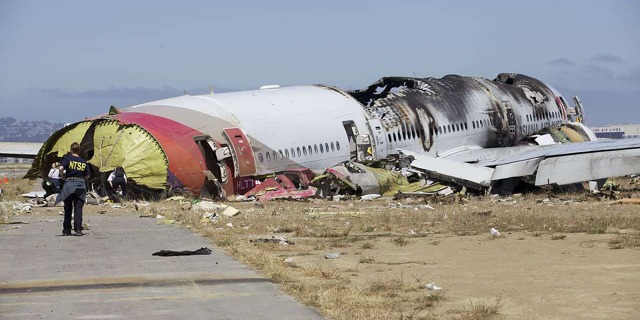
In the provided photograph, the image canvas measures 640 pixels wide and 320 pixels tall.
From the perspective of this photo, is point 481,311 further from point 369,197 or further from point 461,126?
point 461,126

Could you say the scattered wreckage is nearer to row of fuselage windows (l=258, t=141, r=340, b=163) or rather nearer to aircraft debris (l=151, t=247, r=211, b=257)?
row of fuselage windows (l=258, t=141, r=340, b=163)

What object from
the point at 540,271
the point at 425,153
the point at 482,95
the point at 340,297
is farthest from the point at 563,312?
the point at 482,95

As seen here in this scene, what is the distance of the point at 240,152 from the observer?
125ft

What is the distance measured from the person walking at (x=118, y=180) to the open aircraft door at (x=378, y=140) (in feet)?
32.6

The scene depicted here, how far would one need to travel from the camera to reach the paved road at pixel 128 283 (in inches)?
501

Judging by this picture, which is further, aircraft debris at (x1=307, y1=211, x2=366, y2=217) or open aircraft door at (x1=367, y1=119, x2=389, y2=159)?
open aircraft door at (x1=367, y1=119, x2=389, y2=159)

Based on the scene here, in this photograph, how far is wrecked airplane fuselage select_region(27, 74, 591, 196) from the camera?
37406 millimetres

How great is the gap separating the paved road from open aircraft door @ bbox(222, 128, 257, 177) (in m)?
14.9

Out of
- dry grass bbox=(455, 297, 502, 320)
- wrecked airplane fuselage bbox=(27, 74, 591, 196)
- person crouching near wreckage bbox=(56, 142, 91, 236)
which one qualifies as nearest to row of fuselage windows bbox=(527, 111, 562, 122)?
wrecked airplane fuselage bbox=(27, 74, 591, 196)

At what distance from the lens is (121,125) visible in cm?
3822

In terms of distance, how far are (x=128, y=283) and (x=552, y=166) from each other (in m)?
24.2

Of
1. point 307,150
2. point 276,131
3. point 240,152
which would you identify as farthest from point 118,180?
point 307,150

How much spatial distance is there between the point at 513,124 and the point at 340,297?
37.1 meters

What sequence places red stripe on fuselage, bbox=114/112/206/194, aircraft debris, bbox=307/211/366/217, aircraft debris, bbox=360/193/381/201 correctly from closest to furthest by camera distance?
aircraft debris, bbox=307/211/366/217 → red stripe on fuselage, bbox=114/112/206/194 → aircraft debris, bbox=360/193/381/201
